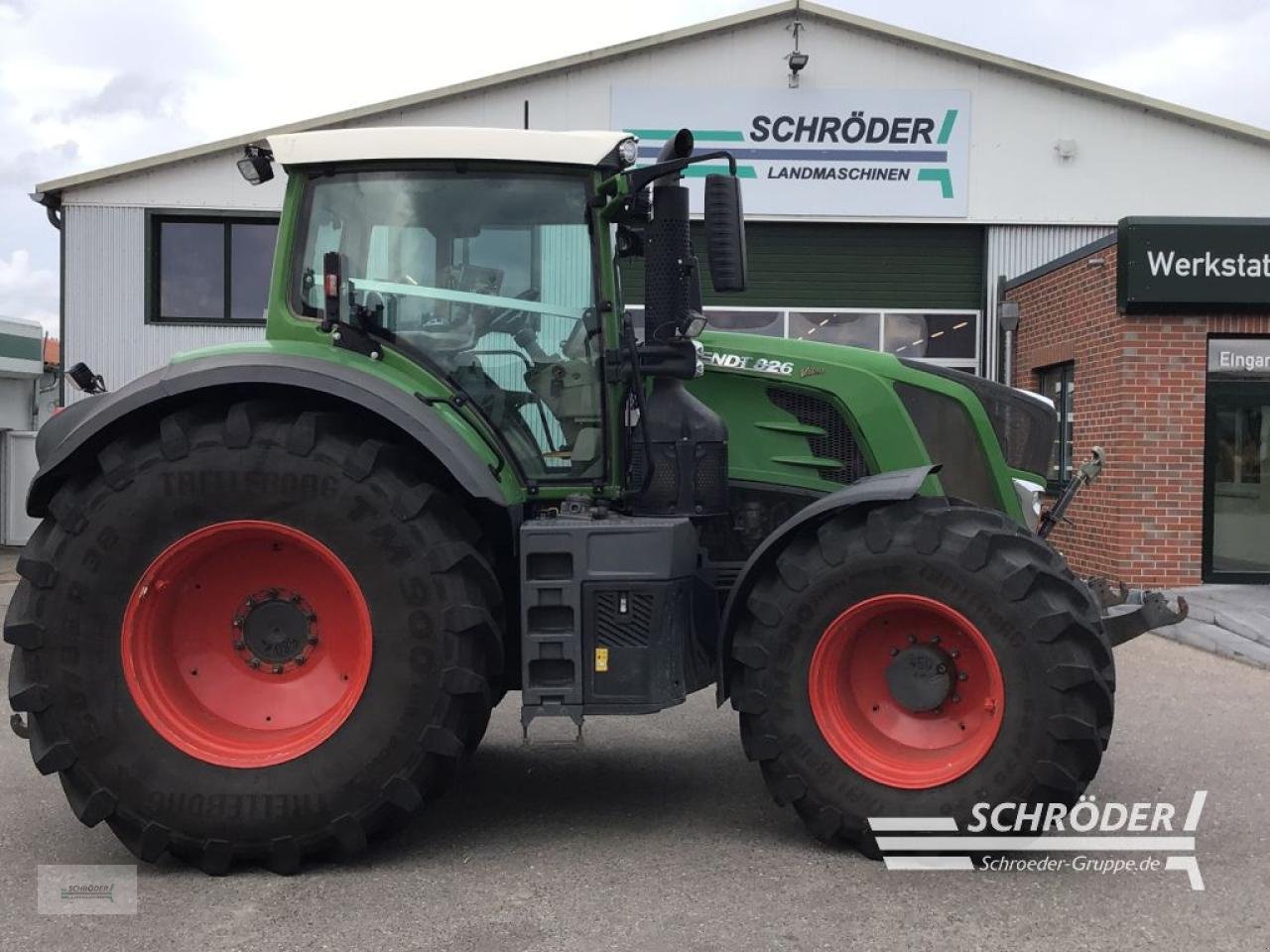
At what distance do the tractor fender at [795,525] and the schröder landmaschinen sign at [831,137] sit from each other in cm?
1161

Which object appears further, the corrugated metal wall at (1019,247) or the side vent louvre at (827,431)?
the corrugated metal wall at (1019,247)

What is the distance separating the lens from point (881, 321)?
15.4 m

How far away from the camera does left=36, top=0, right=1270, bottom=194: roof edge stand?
14.8 m

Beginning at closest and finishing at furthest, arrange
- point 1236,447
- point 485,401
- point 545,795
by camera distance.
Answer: point 485,401 < point 545,795 < point 1236,447

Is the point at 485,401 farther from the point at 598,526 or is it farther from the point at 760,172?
the point at 760,172

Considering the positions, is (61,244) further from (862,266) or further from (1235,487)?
(1235,487)

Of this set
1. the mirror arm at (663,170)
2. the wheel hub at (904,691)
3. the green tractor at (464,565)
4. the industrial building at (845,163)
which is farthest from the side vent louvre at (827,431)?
the industrial building at (845,163)

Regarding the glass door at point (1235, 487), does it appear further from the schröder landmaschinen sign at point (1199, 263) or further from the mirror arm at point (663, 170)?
the mirror arm at point (663, 170)

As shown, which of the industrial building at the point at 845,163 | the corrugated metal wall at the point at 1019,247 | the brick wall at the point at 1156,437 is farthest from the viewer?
the corrugated metal wall at the point at 1019,247

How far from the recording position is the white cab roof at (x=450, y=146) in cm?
426

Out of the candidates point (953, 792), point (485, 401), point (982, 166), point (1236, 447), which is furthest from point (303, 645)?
point (982, 166)

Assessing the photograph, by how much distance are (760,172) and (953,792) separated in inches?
485

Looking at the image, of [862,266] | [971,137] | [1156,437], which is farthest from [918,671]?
[971,137]

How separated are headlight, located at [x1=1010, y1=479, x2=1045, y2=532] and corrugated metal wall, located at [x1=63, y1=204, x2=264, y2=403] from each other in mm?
12608
